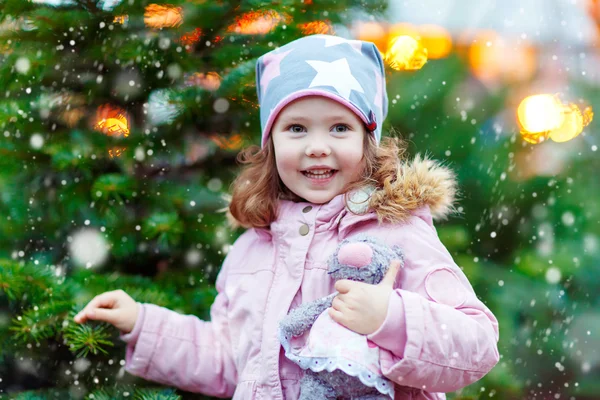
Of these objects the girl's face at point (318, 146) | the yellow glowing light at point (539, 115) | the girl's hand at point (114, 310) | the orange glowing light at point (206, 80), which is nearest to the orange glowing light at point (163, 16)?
the orange glowing light at point (206, 80)

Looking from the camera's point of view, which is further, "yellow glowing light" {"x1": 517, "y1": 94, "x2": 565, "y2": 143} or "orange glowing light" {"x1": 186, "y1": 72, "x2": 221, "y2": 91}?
"yellow glowing light" {"x1": 517, "y1": 94, "x2": 565, "y2": 143}

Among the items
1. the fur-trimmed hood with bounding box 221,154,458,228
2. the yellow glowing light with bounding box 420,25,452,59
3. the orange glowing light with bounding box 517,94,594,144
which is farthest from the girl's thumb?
the yellow glowing light with bounding box 420,25,452,59

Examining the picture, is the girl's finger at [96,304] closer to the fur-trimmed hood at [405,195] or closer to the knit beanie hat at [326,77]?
the knit beanie hat at [326,77]

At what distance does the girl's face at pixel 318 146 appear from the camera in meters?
1.68

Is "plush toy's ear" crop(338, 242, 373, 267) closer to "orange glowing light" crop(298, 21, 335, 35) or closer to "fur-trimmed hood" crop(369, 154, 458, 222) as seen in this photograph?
"fur-trimmed hood" crop(369, 154, 458, 222)

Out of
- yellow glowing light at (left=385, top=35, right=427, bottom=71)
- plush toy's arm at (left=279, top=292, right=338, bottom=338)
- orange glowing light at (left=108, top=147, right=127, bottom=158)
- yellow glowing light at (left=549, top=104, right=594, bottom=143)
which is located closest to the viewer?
plush toy's arm at (left=279, top=292, right=338, bottom=338)

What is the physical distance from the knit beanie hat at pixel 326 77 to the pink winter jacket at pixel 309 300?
21cm

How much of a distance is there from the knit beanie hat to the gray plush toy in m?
0.39

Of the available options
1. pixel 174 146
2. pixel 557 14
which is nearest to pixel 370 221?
pixel 174 146

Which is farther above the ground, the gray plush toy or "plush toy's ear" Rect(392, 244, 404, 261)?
"plush toy's ear" Rect(392, 244, 404, 261)

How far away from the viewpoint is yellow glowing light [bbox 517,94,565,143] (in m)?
2.91

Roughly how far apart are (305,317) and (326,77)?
61 cm

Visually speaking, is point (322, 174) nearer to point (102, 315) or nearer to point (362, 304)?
point (362, 304)

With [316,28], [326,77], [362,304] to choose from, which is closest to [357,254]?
[362,304]
